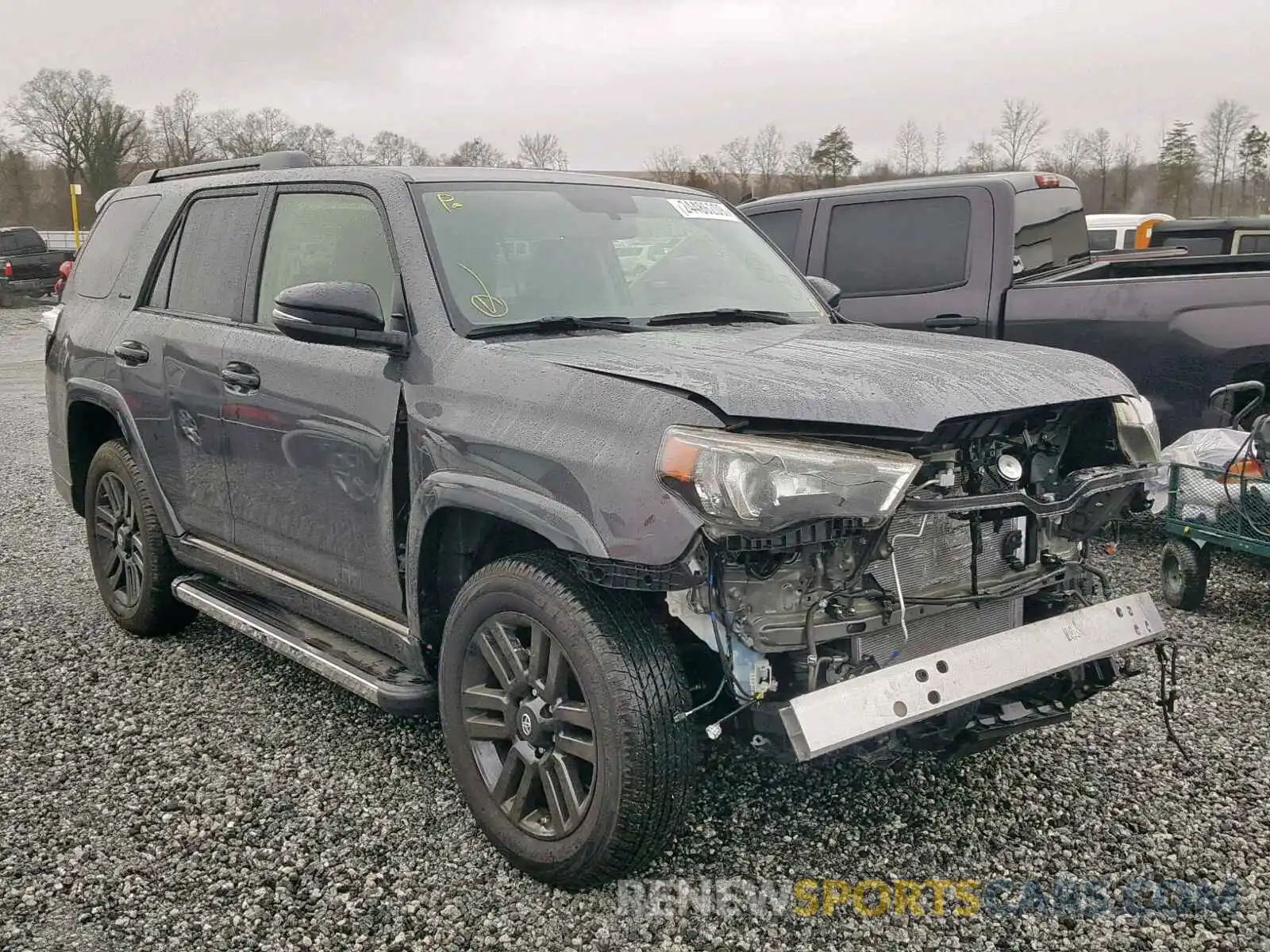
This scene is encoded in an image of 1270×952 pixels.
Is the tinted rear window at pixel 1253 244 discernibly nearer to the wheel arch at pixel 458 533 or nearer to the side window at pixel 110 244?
the side window at pixel 110 244

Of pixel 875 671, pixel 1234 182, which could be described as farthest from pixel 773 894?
pixel 1234 182

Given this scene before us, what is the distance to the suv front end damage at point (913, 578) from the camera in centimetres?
258

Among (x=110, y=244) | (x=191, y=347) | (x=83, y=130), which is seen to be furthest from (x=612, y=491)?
(x=83, y=130)

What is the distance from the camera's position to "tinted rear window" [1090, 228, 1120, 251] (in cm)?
1594

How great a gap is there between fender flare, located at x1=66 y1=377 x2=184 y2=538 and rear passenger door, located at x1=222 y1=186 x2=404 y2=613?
0.60 m

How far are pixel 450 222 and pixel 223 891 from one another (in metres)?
2.06

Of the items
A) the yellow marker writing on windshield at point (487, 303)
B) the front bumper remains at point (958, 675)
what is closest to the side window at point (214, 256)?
the yellow marker writing on windshield at point (487, 303)

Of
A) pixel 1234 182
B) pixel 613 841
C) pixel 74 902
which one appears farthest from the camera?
pixel 1234 182

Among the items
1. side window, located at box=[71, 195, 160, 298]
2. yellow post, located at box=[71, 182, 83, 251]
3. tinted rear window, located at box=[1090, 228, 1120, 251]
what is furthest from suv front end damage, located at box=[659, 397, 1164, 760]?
yellow post, located at box=[71, 182, 83, 251]

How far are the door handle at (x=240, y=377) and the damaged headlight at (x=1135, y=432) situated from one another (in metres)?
2.78

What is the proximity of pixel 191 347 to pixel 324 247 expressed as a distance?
0.82 m

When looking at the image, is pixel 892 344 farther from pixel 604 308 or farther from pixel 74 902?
pixel 74 902

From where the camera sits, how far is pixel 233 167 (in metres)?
4.77

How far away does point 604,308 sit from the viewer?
3615 mm
